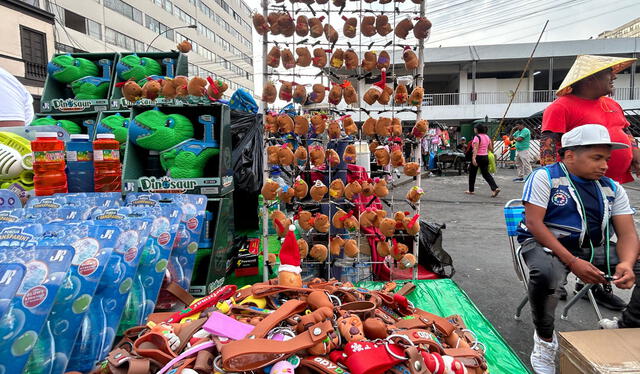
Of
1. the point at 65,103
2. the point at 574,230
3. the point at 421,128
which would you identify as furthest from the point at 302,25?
the point at 65,103

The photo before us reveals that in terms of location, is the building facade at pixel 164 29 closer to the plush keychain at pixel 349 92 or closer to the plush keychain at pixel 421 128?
the plush keychain at pixel 349 92

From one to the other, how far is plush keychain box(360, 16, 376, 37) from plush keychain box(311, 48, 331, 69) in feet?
1.12

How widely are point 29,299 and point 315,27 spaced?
7.69ft

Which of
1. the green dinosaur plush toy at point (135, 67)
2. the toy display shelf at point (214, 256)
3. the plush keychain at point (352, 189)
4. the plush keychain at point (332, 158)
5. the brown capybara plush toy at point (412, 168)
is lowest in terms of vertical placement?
the toy display shelf at point (214, 256)

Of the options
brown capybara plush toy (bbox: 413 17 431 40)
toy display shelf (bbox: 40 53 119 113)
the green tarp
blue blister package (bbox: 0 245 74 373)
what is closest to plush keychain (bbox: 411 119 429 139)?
brown capybara plush toy (bbox: 413 17 431 40)

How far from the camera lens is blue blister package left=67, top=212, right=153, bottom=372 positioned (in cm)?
130

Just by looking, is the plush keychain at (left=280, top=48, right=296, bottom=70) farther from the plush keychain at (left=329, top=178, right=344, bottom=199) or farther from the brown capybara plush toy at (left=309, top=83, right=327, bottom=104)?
the plush keychain at (left=329, top=178, right=344, bottom=199)

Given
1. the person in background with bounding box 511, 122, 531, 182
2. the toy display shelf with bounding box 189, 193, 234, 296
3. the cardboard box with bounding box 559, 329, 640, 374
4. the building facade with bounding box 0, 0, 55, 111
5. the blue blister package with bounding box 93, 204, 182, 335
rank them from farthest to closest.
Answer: the building facade with bounding box 0, 0, 55, 111
the person in background with bounding box 511, 122, 531, 182
the toy display shelf with bounding box 189, 193, 234, 296
the blue blister package with bounding box 93, 204, 182, 335
the cardboard box with bounding box 559, 329, 640, 374

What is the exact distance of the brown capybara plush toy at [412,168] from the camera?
2.68m

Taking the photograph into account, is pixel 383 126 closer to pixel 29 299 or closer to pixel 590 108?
pixel 590 108

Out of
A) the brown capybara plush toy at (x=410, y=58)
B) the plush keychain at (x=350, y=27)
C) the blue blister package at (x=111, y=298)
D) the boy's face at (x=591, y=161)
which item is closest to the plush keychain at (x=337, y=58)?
the plush keychain at (x=350, y=27)

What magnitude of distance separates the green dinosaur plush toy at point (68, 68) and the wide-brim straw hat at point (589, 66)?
15.1 feet

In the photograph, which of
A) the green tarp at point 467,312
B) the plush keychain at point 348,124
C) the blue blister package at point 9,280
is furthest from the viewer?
the plush keychain at point 348,124

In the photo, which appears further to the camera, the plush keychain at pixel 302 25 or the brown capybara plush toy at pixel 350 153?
the brown capybara plush toy at pixel 350 153
